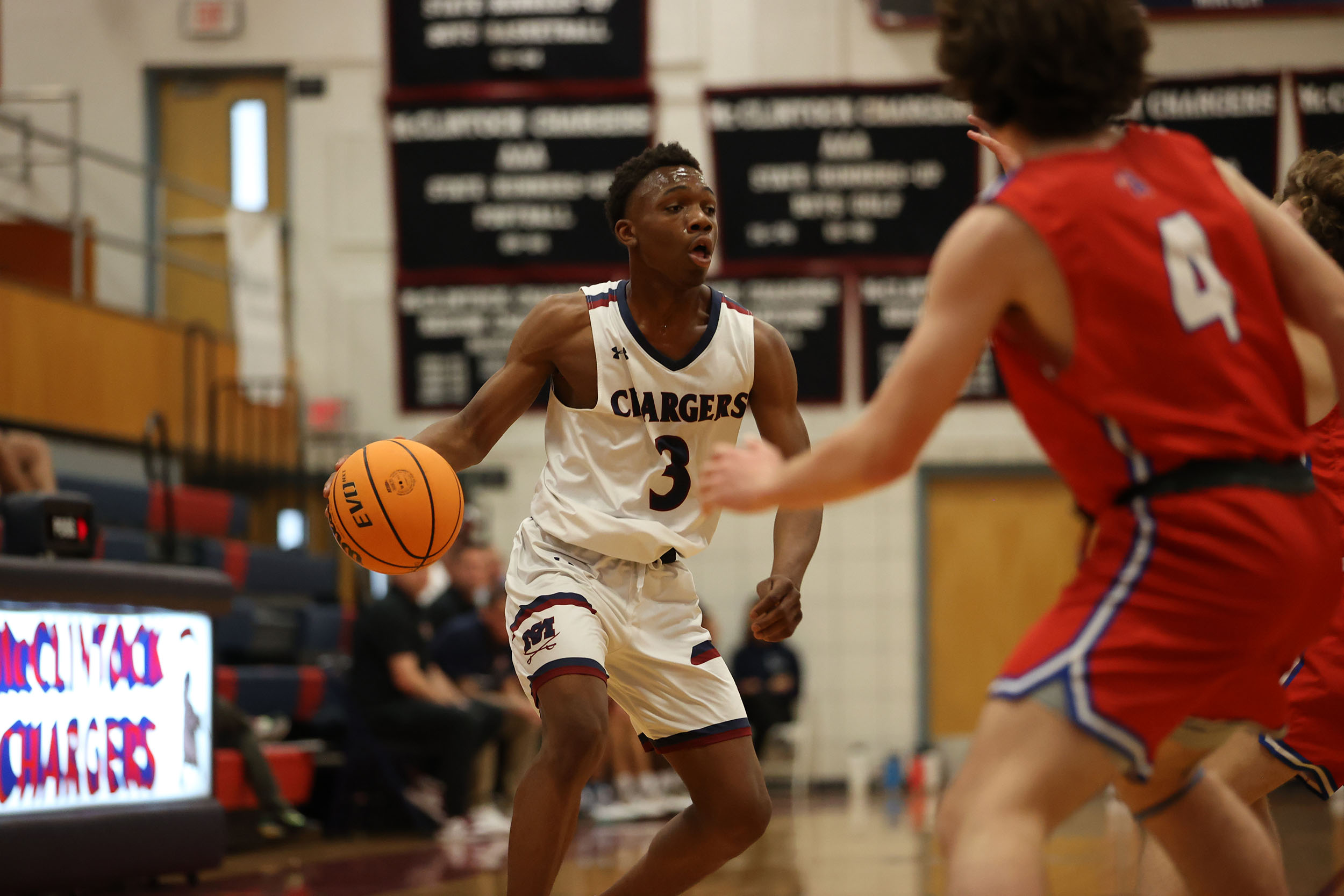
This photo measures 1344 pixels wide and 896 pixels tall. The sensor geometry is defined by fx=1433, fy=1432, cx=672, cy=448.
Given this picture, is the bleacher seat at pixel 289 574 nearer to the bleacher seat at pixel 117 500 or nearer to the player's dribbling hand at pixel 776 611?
the bleacher seat at pixel 117 500

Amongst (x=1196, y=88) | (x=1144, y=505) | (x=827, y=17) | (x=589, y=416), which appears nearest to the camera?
(x=1144, y=505)

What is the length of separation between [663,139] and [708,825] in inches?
391

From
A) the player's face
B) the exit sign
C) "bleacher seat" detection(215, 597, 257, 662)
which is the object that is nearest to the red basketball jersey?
the player's face

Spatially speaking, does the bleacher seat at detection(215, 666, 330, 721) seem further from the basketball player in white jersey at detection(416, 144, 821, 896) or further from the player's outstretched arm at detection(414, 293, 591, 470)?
Result: the basketball player in white jersey at detection(416, 144, 821, 896)

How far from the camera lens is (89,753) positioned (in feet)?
16.2

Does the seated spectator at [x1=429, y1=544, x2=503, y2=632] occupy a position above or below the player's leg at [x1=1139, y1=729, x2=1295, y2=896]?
below

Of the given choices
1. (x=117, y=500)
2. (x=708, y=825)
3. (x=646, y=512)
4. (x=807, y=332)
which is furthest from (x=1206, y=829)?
(x=807, y=332)

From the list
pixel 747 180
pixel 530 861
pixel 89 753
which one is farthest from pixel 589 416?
pixel 747 180

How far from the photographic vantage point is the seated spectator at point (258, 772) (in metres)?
6.98

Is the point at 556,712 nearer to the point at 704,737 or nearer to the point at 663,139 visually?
the point at 704,737

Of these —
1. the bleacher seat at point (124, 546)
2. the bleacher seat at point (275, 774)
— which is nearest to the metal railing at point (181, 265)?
the bleacher seat at point (124, 546)

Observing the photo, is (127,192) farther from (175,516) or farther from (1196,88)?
(1196,88)

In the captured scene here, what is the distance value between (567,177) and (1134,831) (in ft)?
22.3

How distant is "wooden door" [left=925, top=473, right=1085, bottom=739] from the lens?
41.1ft
